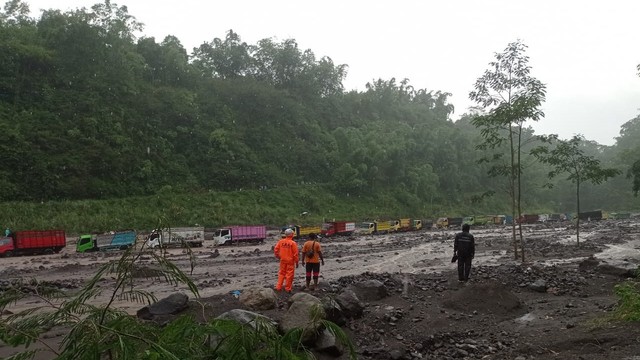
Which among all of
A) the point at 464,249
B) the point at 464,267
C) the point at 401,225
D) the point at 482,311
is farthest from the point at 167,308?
the point at 401,225

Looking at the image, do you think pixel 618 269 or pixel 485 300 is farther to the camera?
pixel 618 269

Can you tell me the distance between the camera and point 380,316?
10922mm

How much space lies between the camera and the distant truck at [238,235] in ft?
119

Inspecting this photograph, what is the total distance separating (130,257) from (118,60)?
66.5 m

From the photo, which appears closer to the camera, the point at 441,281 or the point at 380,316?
the point at 380,316

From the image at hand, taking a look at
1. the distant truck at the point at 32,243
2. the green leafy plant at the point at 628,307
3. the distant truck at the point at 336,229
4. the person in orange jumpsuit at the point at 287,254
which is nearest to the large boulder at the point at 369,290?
the person in orange jumpsuit at the point at 287,254

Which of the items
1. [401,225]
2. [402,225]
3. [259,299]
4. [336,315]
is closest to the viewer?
[336,315]

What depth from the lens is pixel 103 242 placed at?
32.3 metres

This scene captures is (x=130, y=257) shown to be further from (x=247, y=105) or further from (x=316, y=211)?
(x=247, y=105)

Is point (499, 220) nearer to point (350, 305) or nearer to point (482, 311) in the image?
point (482, 311)

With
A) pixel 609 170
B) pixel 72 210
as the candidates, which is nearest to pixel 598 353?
pixel 609 170

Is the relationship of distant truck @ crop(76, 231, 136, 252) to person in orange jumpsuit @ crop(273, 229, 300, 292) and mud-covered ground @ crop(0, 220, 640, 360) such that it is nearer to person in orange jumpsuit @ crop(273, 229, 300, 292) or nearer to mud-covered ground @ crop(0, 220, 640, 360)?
mud-covered ground @ crop(0, 220, 640, 360)

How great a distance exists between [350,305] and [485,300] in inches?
164

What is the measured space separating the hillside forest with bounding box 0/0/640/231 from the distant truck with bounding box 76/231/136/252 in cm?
1265
